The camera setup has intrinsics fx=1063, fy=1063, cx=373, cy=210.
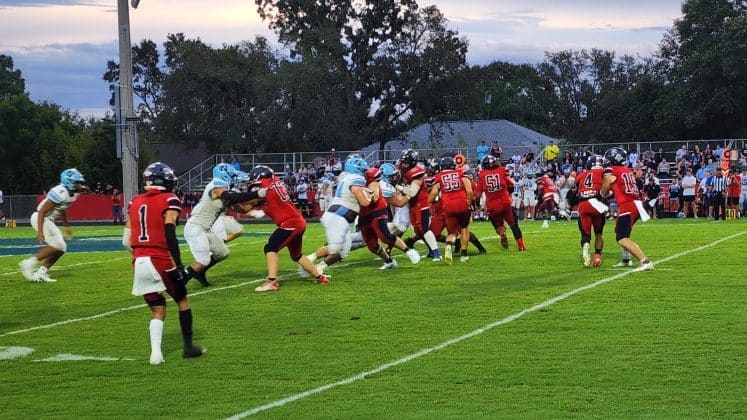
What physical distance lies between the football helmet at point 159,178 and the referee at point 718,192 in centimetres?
2477

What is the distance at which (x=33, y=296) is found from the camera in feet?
51.7

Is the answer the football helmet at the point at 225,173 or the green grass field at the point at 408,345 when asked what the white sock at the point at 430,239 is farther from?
the football helmet at the point at 225,173

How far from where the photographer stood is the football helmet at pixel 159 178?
9852 mm

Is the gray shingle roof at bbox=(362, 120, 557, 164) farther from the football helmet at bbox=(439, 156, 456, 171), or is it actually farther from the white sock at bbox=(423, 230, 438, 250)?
the white sock at bbox=(423, 230, 438, 250)

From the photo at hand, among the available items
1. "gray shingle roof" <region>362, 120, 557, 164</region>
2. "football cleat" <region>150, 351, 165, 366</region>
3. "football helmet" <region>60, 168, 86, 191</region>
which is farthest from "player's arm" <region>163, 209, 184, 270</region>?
"gray shingle roof" <region>362, 120, 557, 164</region>

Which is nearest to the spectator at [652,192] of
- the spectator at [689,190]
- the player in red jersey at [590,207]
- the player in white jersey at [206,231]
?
the spectator at [689,190]

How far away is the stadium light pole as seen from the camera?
2284 cm

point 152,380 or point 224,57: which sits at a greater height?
point 224,57

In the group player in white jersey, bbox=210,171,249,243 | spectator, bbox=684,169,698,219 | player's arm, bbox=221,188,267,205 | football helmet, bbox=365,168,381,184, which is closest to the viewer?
player's arm, bbox=221,188,267,205

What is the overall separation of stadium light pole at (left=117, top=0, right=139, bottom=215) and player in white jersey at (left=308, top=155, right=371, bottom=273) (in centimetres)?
806

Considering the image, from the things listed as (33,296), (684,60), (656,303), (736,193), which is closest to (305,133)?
(684,60)

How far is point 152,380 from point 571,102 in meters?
78.1

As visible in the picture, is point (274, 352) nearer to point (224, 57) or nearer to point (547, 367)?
point (547, 367)

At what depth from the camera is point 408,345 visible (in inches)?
404
